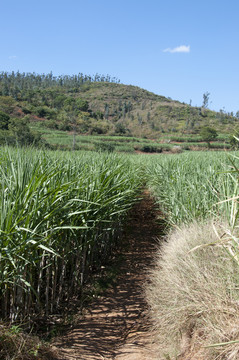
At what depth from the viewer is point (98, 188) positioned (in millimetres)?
3104

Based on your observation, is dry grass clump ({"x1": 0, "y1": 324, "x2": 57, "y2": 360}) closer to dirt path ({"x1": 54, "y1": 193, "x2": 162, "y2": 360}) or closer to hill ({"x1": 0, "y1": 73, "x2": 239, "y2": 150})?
dirt path ({"x1": 54, "y1": 193, "x2": 162, "y2": 360})

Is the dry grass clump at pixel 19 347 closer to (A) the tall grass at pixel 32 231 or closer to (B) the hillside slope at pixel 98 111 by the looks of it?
(A) the tall grass at pixel 32 231

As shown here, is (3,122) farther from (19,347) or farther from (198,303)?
(198,303)

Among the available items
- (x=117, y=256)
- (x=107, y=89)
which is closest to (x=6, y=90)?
(x=107, y=89)

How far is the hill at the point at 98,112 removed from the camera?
45978mm

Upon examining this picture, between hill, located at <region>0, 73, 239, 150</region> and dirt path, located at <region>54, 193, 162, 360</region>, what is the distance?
112 feet

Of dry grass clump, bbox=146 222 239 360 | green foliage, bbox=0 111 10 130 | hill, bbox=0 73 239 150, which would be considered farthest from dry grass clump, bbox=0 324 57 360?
hill, bbox=0 73 239 150

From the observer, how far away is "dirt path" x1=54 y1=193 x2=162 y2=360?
2121mm

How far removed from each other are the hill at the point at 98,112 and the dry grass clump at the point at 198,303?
35.3 meters

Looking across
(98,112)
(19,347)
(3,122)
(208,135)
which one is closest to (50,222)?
(19,347)

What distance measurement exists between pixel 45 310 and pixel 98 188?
49.5 inches

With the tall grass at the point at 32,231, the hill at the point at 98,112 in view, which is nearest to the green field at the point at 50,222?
the tall grass at the point at 32,231

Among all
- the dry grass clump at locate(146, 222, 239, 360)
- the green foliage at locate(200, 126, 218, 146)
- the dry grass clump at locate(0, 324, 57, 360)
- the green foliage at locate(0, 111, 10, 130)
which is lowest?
the dry grass clump at locate(0, 324, 57, 360)

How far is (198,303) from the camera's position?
5.93 feet
